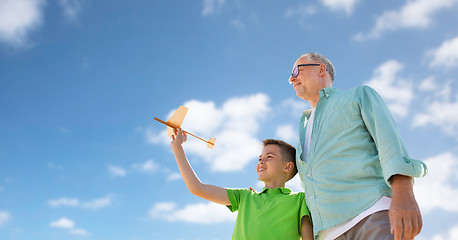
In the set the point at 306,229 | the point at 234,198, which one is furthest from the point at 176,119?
the point at 306,229

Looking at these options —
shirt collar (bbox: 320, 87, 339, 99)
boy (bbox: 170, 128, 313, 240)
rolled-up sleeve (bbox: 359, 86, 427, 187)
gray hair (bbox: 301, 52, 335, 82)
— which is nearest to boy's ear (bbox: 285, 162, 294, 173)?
boy (bbox: 170, 128, 313, 240)

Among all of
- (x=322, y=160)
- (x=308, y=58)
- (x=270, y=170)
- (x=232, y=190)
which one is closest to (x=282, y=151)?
(x=270, y=170)

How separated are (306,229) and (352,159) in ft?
3.18

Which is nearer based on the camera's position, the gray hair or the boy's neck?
the gray hair

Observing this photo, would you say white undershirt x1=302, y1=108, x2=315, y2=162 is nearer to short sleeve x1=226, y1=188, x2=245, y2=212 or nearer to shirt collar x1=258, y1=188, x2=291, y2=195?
shirt collar x1=258, y1=188, x2=291, y2=195

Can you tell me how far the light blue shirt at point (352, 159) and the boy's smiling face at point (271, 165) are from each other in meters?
0.97

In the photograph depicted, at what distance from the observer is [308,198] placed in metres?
3.41

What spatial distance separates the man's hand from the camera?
258 centimetres

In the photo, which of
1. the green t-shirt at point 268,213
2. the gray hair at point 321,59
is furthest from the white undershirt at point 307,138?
the gray hair at point 321,59

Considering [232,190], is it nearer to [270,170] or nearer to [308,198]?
[270,170]

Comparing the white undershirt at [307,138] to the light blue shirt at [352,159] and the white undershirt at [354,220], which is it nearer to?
the light blue shirt at [352,159]

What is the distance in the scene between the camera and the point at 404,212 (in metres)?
2.60

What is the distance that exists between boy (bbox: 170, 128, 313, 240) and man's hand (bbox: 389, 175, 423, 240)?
1141 millimetres

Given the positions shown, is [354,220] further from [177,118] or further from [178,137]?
[177,118]
